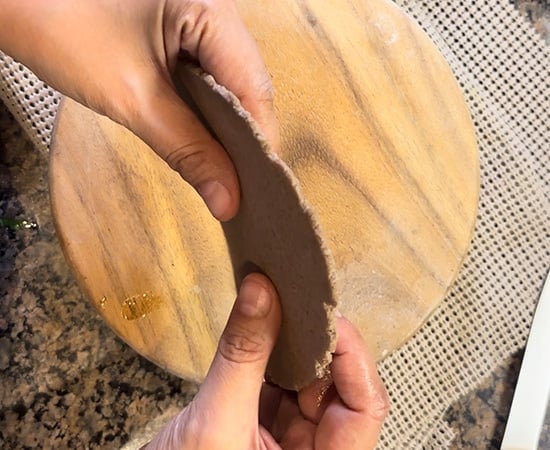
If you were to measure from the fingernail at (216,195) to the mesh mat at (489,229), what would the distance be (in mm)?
548

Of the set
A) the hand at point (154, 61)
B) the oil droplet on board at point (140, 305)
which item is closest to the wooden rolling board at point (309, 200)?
the oil droplet on board at point (140, 305)

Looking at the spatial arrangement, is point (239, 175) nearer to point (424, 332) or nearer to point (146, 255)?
point (146, 255)

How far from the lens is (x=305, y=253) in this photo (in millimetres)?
421

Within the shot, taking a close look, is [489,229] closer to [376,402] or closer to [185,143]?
[376,402]

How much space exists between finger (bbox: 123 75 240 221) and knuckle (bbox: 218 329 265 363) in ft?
0.32

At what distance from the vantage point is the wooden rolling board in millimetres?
728

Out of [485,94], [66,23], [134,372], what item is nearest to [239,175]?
[66,23]

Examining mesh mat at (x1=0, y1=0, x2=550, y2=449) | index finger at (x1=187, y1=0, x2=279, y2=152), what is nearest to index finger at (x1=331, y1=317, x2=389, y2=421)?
index finger at (x1=187, y1=0, x2=279, y2=152)

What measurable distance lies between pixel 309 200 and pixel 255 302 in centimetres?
22

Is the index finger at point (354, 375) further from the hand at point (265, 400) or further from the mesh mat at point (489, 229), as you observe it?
the mesh mat at point (489, 229)

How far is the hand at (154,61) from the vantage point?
1.80ft

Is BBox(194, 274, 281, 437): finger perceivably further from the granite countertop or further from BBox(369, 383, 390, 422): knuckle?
the granite countertop

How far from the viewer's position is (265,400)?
2.46ft

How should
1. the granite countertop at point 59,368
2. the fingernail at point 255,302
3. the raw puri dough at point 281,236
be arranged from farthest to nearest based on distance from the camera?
1. the granite countertop at point 59,368
2. the fingernail at point 255,302
3. the raw puri dough at point 281,236
